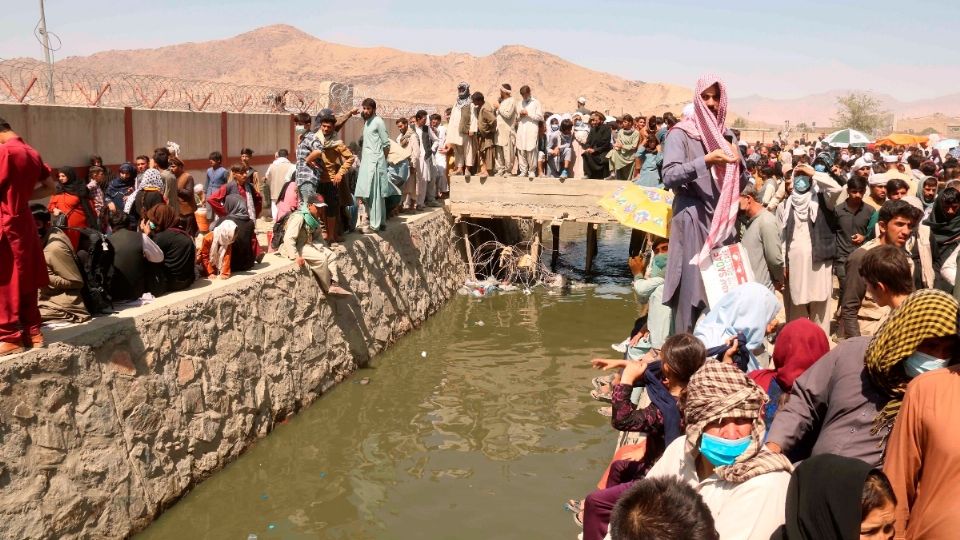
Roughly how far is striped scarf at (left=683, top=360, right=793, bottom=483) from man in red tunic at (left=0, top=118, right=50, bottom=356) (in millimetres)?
4393

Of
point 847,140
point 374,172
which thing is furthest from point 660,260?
point 847,140

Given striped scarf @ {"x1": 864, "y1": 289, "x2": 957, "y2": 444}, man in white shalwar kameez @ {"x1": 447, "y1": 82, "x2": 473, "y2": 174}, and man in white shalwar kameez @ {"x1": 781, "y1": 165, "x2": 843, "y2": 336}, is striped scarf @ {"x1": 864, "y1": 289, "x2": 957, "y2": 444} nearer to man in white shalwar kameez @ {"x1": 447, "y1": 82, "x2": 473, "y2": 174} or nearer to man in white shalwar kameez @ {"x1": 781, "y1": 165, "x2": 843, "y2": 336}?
man in white shalwar kameez @ {"x1": 781, "y1": 165, "x2": 843, "y2": 336}

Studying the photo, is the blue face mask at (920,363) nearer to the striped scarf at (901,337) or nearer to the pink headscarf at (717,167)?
the striped scarf at (901,337)

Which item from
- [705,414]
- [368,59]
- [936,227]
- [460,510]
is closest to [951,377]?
[705,414]

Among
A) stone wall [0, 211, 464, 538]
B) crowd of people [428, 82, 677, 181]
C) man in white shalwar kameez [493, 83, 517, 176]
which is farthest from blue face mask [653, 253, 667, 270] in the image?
man in white shalwar kameez [493, 83, 517, 176]

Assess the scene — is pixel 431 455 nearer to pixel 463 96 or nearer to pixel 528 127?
pixel 528 127

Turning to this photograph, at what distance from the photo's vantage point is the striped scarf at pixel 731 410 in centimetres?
289

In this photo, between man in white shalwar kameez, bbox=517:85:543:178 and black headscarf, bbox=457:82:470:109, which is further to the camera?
man in white shalwar kameez, bbox=517:85:543:178

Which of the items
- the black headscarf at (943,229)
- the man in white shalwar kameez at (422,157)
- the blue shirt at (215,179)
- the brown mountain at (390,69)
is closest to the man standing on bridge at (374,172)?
the blue shirt at (215,179)

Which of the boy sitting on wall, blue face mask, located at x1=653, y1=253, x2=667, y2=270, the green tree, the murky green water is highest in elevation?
the green tree

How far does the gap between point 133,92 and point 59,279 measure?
244 inches

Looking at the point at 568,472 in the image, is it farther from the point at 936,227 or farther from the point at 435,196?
the point at 435,196

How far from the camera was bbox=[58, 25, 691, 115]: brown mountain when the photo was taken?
255 ft

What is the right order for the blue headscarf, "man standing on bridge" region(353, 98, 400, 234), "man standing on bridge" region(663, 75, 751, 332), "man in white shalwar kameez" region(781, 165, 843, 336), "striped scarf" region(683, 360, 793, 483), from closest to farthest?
"striped scarf" region(683, 360, 793, 483)
the blue headscarf
"man standing on bridge" region(663, 75, 751, 332)
"man in white shalwar kameez" region(781, 165, 843, 336)
"man standing on bridge" region(353, 98, 400, 234)
